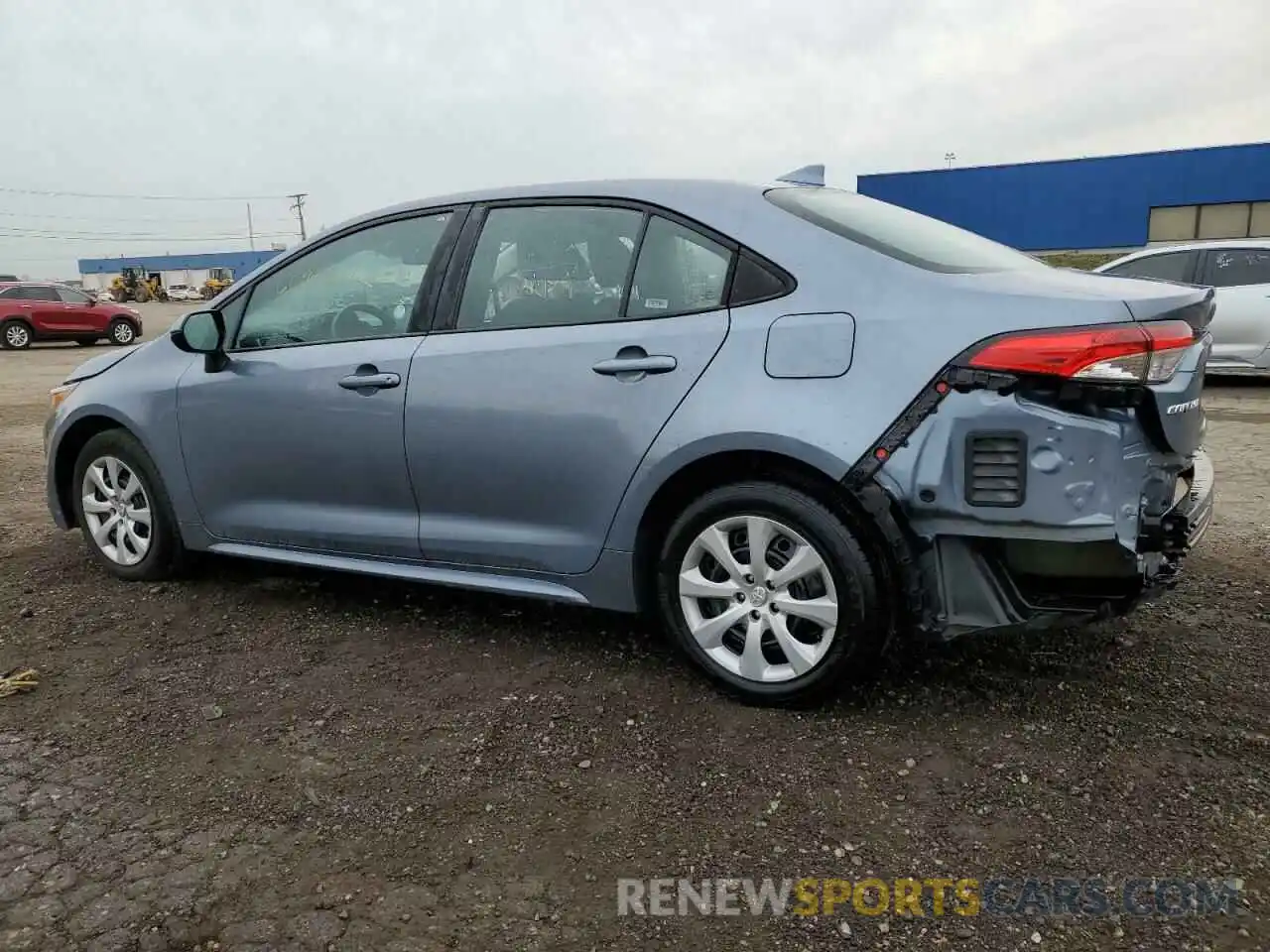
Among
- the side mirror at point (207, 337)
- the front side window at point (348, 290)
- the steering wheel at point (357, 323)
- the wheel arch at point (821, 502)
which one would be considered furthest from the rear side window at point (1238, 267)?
the side mirror at point (207, 337)

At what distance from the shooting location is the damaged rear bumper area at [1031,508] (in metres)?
2.47

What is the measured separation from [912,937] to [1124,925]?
0.44m

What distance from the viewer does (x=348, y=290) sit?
3717mm

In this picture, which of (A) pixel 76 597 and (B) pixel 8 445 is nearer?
(A) pixel 76 597

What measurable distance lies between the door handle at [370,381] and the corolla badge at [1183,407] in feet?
7.84

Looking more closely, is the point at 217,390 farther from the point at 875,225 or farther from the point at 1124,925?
the point at 1124,925

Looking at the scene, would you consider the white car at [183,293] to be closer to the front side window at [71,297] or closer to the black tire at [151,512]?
the front side window at [71,297]

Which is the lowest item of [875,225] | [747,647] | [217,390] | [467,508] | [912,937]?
[912,937]

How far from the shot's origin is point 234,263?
9069cm

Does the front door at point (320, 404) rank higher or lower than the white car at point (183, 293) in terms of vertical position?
lower

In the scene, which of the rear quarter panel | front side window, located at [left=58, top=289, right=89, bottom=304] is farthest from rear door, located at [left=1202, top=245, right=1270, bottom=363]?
front side window, located at [left=58, top=289, right=89, bottom=304]

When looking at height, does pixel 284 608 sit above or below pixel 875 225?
below

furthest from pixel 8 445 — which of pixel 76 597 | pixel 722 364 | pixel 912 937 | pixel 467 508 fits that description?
pixel 912 937

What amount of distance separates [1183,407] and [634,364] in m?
1.53
